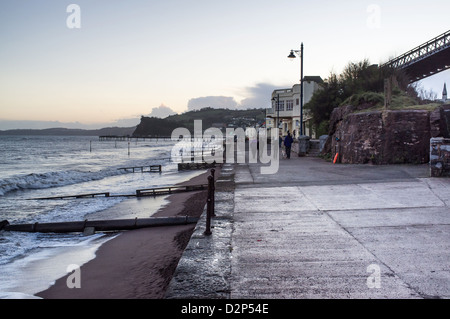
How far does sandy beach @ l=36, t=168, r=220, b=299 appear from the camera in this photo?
5027 millimetres

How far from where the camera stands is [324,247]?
4.44m

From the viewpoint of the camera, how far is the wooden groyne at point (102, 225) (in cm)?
886

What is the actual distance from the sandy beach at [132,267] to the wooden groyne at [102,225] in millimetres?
216

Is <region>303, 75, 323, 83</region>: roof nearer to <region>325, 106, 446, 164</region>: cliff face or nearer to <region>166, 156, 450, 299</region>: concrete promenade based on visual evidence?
<region>325, 106, 446, 164</region>: cliff face

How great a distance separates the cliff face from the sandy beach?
9.53 meters

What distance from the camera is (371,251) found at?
166 inches

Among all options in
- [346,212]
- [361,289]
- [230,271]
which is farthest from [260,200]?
[361,289]

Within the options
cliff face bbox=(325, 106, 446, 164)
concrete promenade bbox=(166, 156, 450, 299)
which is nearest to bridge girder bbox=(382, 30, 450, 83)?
cliff face bbox=(325, 106, 446, 164)

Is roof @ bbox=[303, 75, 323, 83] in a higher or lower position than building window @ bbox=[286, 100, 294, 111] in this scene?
higher

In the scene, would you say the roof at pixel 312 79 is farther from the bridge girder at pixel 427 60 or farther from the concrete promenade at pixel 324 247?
the concrete promenade at pixel 324 247

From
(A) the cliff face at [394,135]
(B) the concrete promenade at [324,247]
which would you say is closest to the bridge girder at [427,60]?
(A) the cliff face at [394,135]

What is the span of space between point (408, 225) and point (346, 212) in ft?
3.97
